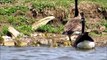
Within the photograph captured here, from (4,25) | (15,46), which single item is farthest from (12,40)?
(4,25)

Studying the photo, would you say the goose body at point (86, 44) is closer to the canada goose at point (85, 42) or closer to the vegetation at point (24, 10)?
the canada goose at point (85, 42)

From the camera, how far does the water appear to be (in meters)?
17.2

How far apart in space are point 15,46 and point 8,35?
1.41 metres

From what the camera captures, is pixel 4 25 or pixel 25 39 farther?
pixel 4 25

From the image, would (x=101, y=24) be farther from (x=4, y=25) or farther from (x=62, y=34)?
(x=4, y=25)

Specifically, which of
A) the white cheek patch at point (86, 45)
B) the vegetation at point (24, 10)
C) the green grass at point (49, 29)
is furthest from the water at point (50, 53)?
the green grass at point (49, 29)

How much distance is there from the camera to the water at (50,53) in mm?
17219

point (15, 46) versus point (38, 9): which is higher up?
point (38, 9)

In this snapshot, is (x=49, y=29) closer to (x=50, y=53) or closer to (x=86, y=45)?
(x=86, y=45)

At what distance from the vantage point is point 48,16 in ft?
78.9

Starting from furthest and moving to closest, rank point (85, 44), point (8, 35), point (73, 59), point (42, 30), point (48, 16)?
point (48, 16), point (42, 30), point (8, 35), point (85, 44), point (73, 59)

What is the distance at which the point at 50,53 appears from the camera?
18.2m

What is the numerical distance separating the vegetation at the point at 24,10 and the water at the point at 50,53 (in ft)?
8.26

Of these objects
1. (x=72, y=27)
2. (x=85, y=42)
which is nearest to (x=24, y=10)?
(x=72, y=27)
